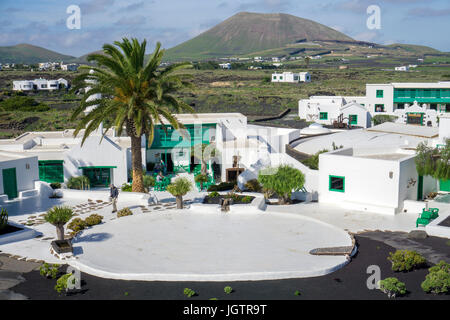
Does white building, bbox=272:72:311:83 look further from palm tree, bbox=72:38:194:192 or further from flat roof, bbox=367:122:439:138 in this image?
palm tree, bbox=72:38:194:192

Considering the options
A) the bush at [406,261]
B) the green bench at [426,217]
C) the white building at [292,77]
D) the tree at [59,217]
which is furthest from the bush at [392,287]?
the white building at [292,77]

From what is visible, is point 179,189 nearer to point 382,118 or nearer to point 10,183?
point 10,183

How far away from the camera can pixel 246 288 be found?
15.0m

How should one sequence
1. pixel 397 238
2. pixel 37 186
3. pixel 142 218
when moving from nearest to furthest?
pixel 397 238 → pixel 142 218 → pixel 37 186

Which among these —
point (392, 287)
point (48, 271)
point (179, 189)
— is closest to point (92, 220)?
point (179, 189)

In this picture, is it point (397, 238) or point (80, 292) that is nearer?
point (80, 292)

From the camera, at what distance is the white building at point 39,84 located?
117875 mm

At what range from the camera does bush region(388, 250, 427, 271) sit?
53.3 ft

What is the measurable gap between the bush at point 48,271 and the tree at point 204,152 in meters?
15.1

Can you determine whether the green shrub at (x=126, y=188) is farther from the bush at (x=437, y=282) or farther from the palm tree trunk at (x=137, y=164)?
the bush at (x=437, y=282)
